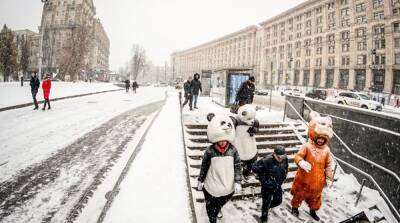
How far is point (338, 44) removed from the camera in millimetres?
51406

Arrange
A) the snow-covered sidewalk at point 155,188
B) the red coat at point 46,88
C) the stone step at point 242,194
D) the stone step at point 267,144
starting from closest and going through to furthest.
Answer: the snow-covered sidewalk at point 155,188
the stone step at point 242,194
the stone step at point 267,144
the red coat at point 46,88

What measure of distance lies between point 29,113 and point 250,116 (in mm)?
9973

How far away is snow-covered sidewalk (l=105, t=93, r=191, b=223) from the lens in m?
3.67

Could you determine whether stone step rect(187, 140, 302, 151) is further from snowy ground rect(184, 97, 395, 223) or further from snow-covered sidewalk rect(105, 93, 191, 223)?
snowy ground rect(184, 97, 395, 223)

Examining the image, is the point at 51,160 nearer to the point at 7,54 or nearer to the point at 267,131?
the point at 267,131

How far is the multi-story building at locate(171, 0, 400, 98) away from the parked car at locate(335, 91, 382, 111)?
13.8 metres

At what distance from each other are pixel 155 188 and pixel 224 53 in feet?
314

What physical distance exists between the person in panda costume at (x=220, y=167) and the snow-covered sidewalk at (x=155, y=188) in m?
0.62

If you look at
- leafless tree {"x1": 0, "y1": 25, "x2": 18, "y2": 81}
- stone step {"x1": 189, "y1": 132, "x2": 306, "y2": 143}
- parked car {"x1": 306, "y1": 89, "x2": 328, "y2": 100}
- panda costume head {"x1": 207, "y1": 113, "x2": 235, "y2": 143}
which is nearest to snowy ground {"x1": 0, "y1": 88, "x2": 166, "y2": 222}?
stone step {"x1": 189, "y1": 132, "x2": 306, "y2": 143}

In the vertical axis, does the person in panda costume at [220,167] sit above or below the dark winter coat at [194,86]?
below

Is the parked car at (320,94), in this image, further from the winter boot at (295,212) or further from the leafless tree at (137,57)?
the leafless tree at (137,57)

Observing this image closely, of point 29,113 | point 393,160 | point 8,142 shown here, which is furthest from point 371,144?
point 29,113

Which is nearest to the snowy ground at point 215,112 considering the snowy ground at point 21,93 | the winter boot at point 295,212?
the winter boot at point 295,212

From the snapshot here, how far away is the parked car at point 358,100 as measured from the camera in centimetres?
2156
